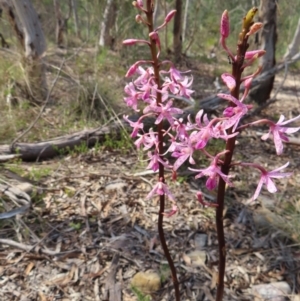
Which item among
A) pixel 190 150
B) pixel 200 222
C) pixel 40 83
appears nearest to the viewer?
pixel 190 150

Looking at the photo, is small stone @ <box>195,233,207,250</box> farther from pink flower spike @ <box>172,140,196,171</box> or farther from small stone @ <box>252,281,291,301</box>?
pink flower spike @ <box>172,140,196,171</box>

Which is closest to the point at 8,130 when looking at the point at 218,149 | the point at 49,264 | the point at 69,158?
the point at 69,158

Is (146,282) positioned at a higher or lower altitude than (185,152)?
lower

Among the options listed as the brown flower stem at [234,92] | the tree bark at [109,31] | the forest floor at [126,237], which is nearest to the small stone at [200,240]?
the forest floor at [126,237]

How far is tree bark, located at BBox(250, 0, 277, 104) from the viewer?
5.89 metres

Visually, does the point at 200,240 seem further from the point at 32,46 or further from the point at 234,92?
the point at 32,46

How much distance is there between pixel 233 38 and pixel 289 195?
406 inches

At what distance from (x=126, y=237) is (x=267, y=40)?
449 centimetres

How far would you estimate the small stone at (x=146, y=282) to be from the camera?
2527 millimetres

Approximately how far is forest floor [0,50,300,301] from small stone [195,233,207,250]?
1 centimetres

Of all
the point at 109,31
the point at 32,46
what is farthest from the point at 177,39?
the point at 32,46

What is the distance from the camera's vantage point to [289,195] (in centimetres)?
368

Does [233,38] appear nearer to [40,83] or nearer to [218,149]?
[40,83]

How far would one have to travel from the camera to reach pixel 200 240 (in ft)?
9.91
